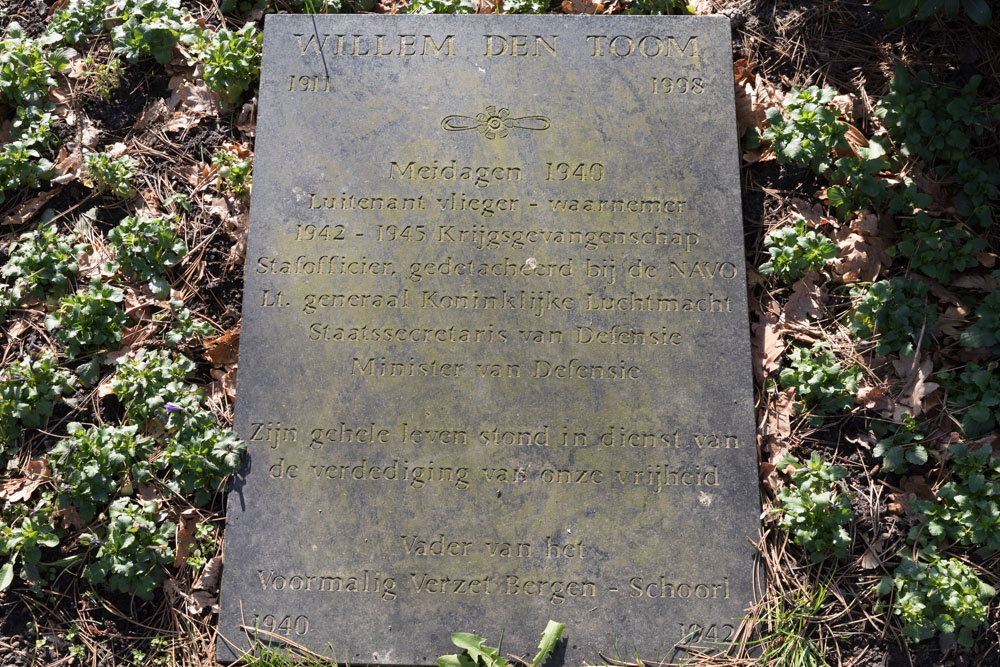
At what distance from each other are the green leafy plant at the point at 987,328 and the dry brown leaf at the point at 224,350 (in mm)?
3325

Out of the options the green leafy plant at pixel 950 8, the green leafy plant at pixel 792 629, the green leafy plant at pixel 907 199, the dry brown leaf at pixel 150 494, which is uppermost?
the green leafy plant at pixel 950 8

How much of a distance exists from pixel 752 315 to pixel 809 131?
93 cm

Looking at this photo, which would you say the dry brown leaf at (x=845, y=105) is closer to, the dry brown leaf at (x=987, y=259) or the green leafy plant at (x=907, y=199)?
the green leafy plant at (x=907, y=199)

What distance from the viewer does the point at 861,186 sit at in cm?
356

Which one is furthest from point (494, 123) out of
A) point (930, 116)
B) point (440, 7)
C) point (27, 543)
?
point (27, 543)

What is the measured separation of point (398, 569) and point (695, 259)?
1867 millimetres

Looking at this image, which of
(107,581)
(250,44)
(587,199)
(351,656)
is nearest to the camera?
(351,656)

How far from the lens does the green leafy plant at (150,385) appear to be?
3355 millimetres

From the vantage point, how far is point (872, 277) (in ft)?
11.6

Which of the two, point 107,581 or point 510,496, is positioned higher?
point 510,496

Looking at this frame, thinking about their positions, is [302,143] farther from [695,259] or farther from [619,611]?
[619,611]

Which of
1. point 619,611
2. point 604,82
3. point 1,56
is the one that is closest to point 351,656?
point 619,611

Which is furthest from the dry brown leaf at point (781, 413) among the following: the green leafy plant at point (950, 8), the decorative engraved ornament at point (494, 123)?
the green leafy plant at point (950, 8)

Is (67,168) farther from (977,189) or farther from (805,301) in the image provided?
(977,189)
